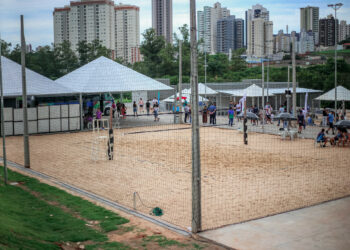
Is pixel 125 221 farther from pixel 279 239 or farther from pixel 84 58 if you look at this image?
pixel 84 58

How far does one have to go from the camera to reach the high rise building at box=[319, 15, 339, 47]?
19.1 m

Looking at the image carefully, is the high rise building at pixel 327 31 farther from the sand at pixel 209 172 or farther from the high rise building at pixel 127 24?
the high rise building at pixel 127 24

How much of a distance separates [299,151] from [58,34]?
215ft

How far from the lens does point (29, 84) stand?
23906 mm

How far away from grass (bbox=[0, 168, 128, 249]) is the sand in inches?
40.9

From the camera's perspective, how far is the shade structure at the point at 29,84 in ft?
75.9

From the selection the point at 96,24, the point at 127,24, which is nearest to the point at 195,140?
the point at 96,24

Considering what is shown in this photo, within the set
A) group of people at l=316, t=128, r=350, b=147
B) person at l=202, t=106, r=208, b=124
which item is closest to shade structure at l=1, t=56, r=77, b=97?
person at l=202, t=106, r=208, b=124

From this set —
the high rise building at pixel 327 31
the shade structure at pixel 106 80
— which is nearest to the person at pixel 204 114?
the shade structure at pixel 106 80

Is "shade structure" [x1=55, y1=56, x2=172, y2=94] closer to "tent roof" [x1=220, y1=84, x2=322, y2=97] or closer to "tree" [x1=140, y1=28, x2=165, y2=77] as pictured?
"tent roof" [x1=220, y1=84, x2=322, y2=97]

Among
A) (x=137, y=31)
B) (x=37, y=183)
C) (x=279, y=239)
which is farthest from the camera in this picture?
(x=137, y=31)

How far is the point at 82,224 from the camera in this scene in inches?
325

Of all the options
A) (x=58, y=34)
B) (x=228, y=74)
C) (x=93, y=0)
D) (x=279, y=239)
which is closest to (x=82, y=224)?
(x=279, y=239)

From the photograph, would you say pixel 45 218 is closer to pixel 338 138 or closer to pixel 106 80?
pixel 338 138
